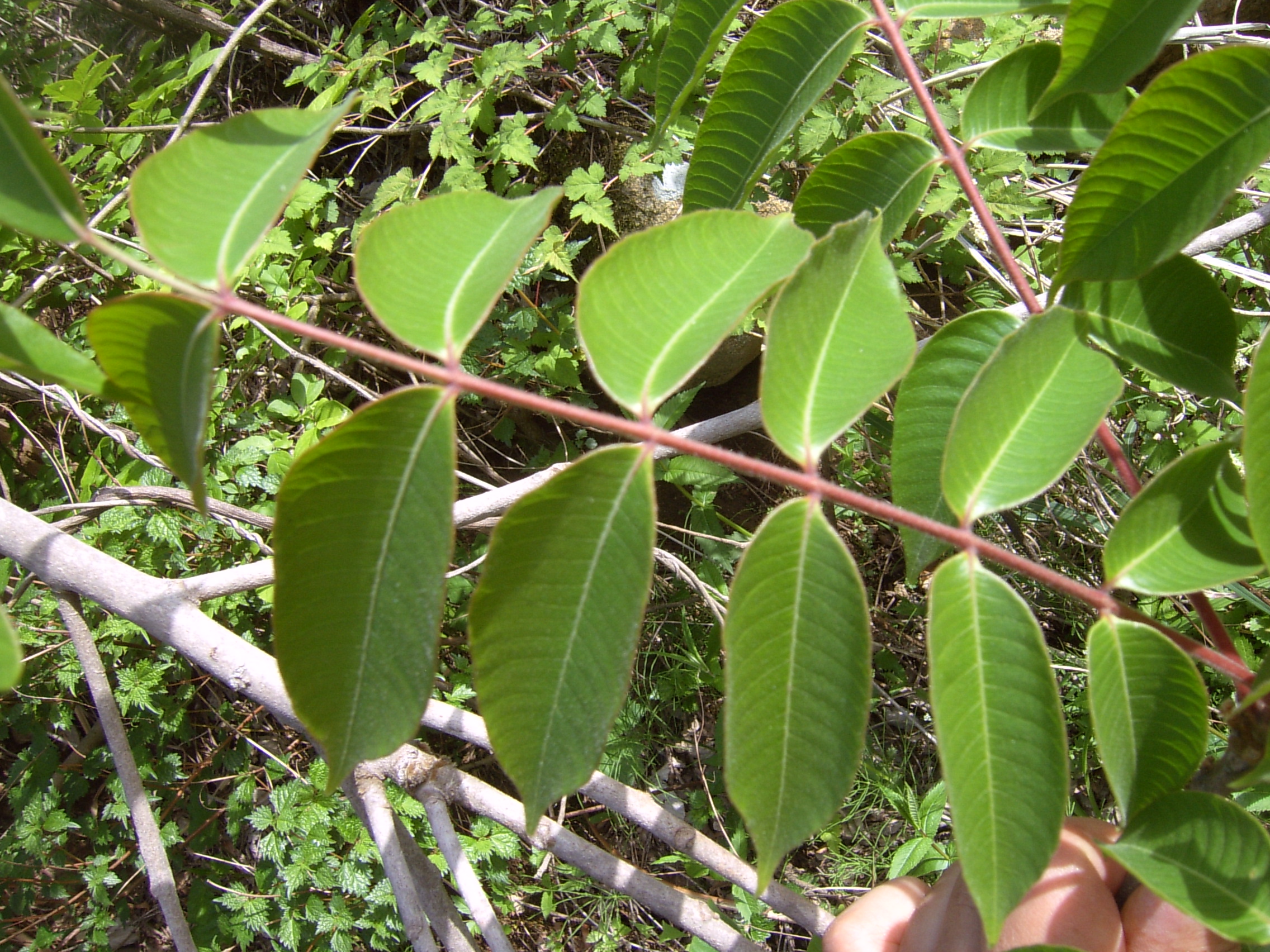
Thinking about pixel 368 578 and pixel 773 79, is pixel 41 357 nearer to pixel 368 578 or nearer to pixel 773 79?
pixel 368 578

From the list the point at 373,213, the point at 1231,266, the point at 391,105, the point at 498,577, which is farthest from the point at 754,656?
the point at 391,105

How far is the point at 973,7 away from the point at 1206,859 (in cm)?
103

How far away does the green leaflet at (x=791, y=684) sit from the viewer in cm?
76

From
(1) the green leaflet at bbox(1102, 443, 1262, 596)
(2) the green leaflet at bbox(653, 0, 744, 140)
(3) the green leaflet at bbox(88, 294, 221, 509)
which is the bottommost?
(1) the green leaflet at bbox(1102, 443, 1262, 596)

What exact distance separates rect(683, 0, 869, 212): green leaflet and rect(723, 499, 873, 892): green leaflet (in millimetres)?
542

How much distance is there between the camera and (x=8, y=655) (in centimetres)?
57

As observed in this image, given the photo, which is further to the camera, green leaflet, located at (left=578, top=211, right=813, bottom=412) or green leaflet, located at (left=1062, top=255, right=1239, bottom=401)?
green leaflet, located at (left=1062, top=255, right=1239, bottom=401)

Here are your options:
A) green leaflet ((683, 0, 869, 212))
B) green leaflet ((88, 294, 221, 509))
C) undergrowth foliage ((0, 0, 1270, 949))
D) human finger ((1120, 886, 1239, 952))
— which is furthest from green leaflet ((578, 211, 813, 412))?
human finger ((1120, 886, 1239, 952))

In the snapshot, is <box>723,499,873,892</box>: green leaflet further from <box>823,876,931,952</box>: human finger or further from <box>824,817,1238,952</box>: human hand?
<box>823,876,931,952</box>: human finger

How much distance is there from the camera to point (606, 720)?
0.74 metres

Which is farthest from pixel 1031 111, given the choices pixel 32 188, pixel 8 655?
pixel 8 655

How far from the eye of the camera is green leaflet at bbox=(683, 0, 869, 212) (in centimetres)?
103

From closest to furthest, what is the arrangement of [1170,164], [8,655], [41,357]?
1. [8,655]
2. [41,357]
3. [1170,164]

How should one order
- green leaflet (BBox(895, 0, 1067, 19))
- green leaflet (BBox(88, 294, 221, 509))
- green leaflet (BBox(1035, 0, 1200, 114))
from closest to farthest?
green leaflet (BBox(88, 294, 221, 509)) < green leaflet (BBox(1035, 0, 1200, 114)) < green leaflet (BBox(895, 0, 1067, 19))
